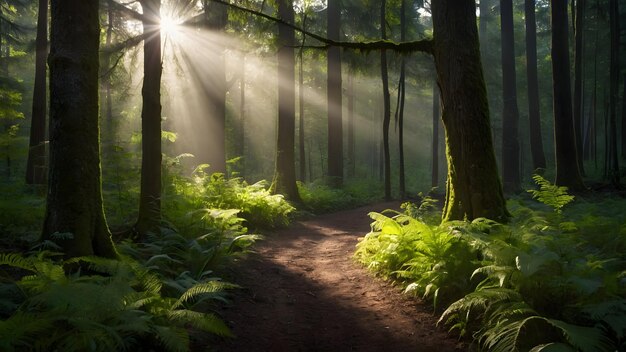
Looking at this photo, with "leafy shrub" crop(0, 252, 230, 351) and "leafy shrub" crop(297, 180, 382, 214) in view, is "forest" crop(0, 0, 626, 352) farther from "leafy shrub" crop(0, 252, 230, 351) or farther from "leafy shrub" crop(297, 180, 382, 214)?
"leafy shrub" crop(297, 180, 382, 214)

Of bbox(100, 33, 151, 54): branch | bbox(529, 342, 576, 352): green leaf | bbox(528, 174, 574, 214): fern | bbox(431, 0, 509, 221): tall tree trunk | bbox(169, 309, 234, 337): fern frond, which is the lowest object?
bbox(529, 342, 576, 352): green leaf

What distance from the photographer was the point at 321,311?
544cm

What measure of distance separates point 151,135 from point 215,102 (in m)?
8.11

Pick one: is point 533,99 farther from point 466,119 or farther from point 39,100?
point 39,100

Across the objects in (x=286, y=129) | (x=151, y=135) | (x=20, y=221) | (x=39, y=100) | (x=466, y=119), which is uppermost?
(x=39, y=100)

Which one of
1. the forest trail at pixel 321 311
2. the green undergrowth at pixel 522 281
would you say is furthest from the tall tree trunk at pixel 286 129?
the green undergrowth at pixel 522 281

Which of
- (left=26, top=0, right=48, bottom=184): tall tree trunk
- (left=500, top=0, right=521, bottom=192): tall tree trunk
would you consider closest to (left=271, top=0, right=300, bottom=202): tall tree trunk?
(left=26, top=0, right=48, bottom=184): tall tree trunk

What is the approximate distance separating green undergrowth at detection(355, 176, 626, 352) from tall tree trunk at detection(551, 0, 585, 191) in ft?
32.1

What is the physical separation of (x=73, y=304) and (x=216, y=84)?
530 inches

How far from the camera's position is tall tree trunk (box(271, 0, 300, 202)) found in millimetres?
15961

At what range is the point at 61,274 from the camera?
13.0ft

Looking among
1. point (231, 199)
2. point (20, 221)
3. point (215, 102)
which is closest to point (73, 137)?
point (20, 221)

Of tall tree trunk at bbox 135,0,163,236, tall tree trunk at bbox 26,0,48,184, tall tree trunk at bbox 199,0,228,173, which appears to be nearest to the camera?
tall tree trunk at bbox 135,0,163,236

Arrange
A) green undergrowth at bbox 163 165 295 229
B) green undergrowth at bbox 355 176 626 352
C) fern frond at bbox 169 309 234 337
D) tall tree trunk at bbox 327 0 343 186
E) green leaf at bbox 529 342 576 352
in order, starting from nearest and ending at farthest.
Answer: green leaf at bbox 529 342 576 352 < green undergrowth at bbox 355 176 626 352 < fern frond at bbox 169 309 234 337 < green undergrowth at bbox 163 165 295 229 < tall tree trunk at bbox 327 0 343 186
